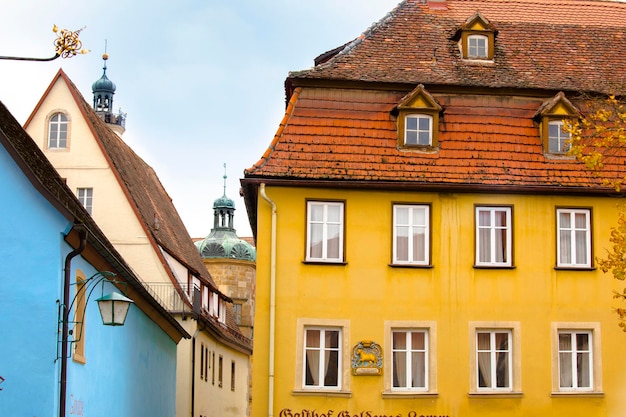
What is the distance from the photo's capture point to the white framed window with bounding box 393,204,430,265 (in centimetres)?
2658

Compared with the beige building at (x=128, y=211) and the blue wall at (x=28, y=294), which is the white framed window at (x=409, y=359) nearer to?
the blue wall at (x=28, y=294)

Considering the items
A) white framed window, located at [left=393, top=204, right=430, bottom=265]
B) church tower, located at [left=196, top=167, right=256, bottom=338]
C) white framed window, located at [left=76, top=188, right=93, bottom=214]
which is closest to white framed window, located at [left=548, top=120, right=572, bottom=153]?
white framed window, located at [left=393, top=204, right=430, bottom=265]

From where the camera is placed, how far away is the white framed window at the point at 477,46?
96.5 ft

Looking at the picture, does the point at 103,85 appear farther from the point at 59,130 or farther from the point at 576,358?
the point at 576,358

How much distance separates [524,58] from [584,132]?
8.70ft

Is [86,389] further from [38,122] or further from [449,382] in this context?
[38,122]

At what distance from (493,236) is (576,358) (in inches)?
124

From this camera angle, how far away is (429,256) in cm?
2658

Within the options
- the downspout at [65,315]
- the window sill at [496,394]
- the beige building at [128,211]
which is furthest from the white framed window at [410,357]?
the beige building at [128,211]

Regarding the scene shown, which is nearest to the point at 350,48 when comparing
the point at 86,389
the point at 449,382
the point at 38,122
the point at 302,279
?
the point at 302,279

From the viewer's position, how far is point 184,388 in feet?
140

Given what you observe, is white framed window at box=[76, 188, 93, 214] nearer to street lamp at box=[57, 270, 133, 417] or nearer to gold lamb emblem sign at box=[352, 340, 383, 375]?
gold lamb emblem sign at box=[352, 340, 383, 375]

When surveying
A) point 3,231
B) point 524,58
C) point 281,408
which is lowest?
point 281,408

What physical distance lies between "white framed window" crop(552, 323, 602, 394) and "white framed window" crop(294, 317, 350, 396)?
177 inches
